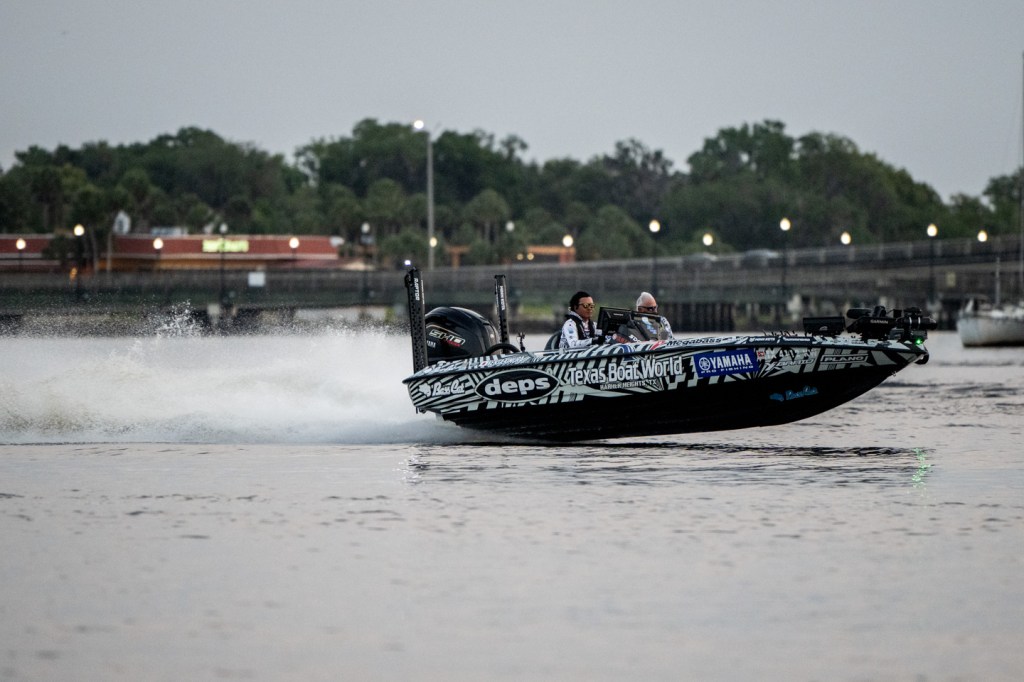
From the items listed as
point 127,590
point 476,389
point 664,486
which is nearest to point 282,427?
point 476,389

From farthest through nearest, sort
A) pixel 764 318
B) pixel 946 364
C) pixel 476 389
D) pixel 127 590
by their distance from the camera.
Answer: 1. pixel 764 318
2. pixel 946 364
3. pixel 476 389
4. pixel 127 590

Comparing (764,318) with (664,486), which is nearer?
(664,486)

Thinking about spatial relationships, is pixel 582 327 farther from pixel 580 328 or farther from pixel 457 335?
pixel 457 335

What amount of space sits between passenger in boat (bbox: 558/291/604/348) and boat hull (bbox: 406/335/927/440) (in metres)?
0.27

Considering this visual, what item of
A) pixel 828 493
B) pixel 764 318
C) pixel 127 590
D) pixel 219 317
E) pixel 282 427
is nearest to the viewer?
pixel 127 590

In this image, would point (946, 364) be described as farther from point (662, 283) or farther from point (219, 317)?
point (662, 283)

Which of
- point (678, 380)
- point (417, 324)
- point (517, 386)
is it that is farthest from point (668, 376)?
point (417, 324)

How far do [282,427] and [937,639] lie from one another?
49.0 ft

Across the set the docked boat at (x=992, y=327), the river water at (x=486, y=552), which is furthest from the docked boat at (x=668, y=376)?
the docked boat at (x=992, y=327)

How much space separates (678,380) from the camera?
19125 mm

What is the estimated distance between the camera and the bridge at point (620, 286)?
104875mm

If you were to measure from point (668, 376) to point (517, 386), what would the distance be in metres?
1.81

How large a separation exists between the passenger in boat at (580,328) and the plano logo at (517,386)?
1.85 feet

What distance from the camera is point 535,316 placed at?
13088 centimetres
